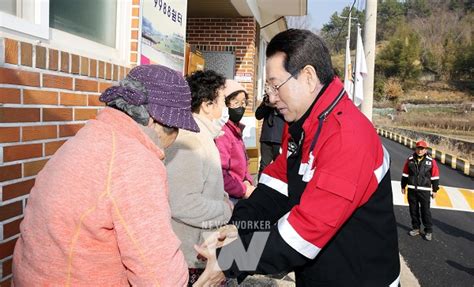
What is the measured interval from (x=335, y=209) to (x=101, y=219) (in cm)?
89

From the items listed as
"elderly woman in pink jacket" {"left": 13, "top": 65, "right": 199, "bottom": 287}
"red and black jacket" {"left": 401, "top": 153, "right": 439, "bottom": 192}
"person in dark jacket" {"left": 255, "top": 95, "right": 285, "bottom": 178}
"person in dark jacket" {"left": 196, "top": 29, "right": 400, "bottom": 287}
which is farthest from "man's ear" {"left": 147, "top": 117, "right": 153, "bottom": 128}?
A: "red and black jacket" {"left": 401, "top": 153, "right": 439, "bottom": 192}

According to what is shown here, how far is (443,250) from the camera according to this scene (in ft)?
21.1

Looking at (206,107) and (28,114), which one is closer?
(28,114)

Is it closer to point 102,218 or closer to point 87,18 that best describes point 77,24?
point 87,18

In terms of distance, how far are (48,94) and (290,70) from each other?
1157mm

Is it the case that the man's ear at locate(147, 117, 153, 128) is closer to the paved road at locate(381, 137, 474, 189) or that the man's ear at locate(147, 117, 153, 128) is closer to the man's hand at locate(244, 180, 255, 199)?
the man's hand at locate(244, 180, 255, 199)

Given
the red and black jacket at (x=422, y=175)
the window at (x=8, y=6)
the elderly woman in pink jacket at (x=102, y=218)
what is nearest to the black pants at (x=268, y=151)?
the red and black jacket at (x=422, y=175)

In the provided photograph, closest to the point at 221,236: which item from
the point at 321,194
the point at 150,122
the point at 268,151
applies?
the point at 321,194

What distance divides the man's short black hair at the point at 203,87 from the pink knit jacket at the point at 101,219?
66.8 inches

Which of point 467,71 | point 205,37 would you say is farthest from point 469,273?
point 467,71

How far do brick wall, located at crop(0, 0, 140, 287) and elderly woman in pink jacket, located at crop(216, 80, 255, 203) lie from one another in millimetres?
1293

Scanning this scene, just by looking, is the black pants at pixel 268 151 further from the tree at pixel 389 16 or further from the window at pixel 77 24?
the tree at pixel 389 16

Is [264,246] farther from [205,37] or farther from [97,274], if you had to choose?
[205,37]

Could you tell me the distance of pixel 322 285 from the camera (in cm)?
192
